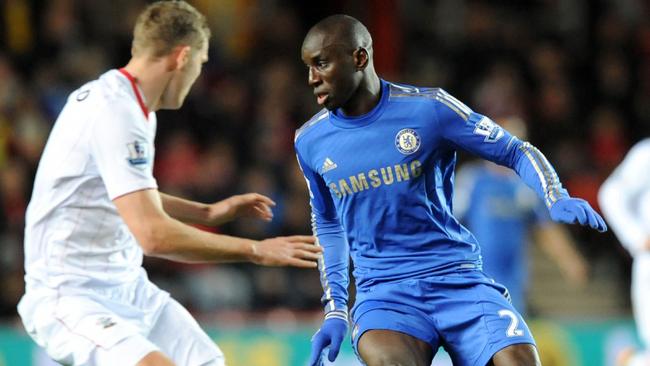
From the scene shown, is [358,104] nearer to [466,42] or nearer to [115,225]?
[115,225]

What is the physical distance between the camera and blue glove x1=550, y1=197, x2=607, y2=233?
436 cm

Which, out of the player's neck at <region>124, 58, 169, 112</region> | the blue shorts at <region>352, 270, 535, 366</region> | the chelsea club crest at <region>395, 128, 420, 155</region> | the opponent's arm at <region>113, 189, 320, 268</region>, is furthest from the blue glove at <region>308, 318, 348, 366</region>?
the player's neck at <region>124, 58, 169, 112</region>

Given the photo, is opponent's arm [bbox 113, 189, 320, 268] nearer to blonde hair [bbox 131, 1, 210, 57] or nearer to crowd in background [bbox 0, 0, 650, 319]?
blonde hair [bbox 131, 1, 210, 57]

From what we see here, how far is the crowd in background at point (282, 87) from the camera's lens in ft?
34.7

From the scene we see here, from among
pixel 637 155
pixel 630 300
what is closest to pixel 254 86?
pixel 630 300

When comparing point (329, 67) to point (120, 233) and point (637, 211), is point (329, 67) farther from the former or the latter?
point (637, 211)

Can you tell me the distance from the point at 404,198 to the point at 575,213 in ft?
2.56

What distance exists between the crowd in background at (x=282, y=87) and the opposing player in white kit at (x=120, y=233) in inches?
204

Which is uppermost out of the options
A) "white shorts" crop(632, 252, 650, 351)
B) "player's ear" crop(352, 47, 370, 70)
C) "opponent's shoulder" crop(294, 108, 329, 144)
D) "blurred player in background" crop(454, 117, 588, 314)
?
"player's ear" crop(352, 47, 370, 70)

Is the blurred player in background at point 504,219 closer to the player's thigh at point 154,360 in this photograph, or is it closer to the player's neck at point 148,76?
the player's neck at point 148,76

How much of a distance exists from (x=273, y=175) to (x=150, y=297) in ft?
19.7

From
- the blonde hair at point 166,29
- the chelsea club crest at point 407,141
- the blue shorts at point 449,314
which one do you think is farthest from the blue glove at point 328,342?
the blonde hair at point 166,29

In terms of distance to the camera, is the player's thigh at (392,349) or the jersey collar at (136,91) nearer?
the player's thigh at (392,349)

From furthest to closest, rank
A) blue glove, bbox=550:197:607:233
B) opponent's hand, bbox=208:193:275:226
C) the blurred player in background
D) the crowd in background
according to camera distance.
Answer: the crowd in background
the blurred player in background
opponent's hand, bbox=208:193:275:226
blue glove, bbox=550:197:607:233
